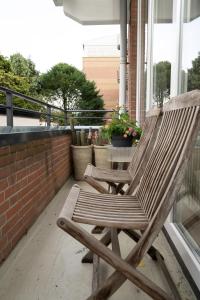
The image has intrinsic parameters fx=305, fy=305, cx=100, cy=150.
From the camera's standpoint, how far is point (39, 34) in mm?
19359

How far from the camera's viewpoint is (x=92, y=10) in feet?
18.9

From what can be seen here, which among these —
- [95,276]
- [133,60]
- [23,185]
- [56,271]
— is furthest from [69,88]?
[95,276]

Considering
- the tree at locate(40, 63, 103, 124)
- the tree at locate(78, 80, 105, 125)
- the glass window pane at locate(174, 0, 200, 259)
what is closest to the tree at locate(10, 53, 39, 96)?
the tree at locate(40, 63, 103, 124)

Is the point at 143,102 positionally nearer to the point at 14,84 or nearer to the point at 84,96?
the point at 14,84

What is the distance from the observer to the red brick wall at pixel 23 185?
1.86 metres

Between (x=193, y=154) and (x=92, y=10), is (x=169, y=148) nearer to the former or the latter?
(x=193, y=154)

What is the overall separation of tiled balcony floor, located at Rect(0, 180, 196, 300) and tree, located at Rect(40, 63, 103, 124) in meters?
10.6

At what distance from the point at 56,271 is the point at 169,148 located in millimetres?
1000

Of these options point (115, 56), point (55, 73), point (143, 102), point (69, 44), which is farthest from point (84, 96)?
point (143, 102)

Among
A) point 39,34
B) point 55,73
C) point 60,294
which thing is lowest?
point 60,294

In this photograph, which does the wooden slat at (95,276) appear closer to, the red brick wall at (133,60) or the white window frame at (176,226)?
the white window frame at (176,226)

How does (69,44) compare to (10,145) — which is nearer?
(10,145)

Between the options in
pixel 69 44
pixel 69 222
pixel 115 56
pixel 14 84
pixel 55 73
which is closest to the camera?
pixel 69 222

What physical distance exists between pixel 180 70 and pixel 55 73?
12.0 meters
